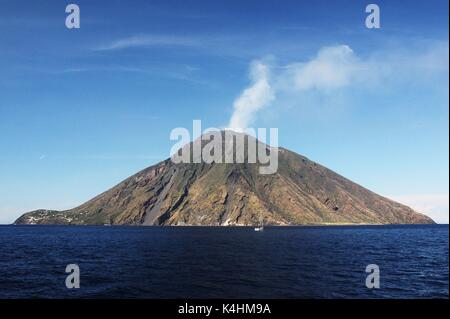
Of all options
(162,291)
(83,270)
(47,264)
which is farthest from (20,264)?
(162,291)

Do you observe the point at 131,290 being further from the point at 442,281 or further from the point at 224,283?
the point at 442,281

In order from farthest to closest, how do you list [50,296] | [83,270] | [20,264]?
[20,264], [83,270], [50,296]

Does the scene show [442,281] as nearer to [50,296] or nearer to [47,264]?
[50,296]

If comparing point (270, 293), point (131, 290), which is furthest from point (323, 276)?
point (131, 290)

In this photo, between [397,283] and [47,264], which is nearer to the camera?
[397,283]
